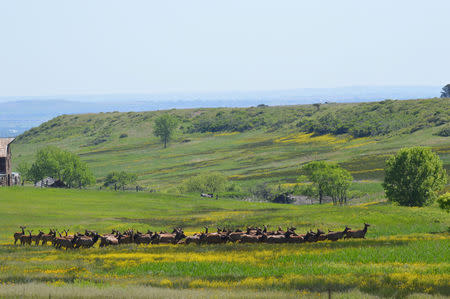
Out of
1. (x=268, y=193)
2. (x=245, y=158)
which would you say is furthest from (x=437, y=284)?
(x=245, y=158)

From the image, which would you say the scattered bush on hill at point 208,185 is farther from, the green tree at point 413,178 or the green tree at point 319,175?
the green tree at point 413,178

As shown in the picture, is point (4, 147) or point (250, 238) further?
point (4, 147)

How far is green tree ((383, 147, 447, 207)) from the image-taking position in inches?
3066

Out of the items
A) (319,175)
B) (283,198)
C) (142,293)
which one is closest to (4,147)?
(283,198)

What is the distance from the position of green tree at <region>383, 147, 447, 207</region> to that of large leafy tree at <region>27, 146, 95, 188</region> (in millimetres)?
83474

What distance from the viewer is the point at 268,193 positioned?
122750 millimetres

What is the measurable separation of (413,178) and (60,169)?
89914 millimetres

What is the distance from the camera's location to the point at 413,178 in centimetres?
7825

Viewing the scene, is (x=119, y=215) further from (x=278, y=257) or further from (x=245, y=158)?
(x=245, y=158)

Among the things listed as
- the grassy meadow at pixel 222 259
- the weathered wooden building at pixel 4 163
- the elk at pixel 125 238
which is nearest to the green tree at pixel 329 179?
the grassy meadow at pixel 222 259

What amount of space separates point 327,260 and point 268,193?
92730 mm

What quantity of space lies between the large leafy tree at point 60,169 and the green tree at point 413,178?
8347cm

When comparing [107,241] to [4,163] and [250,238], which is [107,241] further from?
[4,163]

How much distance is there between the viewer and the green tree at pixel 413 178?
7788cm
